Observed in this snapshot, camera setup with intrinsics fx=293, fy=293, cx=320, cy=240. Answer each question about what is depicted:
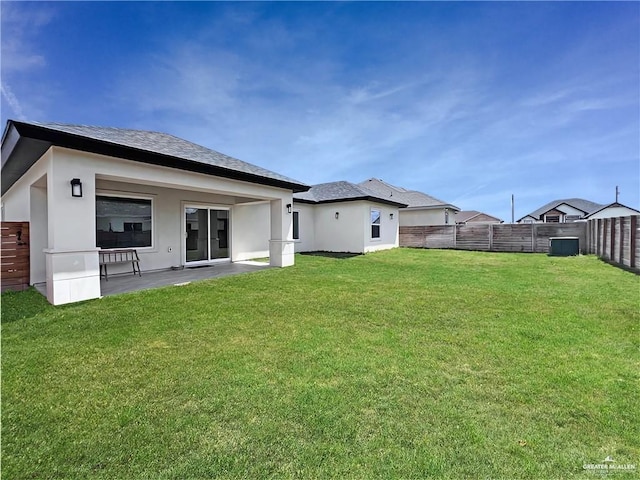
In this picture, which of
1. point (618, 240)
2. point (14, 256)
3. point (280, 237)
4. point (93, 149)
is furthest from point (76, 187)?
point (618, 240)

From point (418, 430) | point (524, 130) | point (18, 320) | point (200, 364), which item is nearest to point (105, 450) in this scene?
point (200, 364)

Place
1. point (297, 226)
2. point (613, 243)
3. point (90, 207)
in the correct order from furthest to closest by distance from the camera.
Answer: point (297, 226), point (613, 243), point (90, 207)

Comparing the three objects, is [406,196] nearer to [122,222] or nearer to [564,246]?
[564,246]

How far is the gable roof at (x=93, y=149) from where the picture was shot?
19.3 ft

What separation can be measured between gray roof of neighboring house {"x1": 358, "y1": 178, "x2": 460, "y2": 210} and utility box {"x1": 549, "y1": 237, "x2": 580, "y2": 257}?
32.8ft

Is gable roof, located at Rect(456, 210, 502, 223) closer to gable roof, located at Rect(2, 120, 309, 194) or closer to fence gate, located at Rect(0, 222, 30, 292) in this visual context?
gable roof, located at Rect(2, 120, 309, 194)

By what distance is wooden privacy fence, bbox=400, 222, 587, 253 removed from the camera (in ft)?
56.6

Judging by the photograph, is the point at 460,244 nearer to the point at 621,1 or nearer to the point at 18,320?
the point at 621,1

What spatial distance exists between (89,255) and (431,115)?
14.8m

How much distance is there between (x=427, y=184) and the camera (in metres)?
31.0

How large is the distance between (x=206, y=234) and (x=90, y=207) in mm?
6148

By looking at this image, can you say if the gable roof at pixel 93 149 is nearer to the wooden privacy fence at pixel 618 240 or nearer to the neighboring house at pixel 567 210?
the wooden privacy fence at pixel 618 240

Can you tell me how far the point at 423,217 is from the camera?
2605 cm

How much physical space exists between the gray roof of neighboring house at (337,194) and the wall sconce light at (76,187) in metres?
11.0
